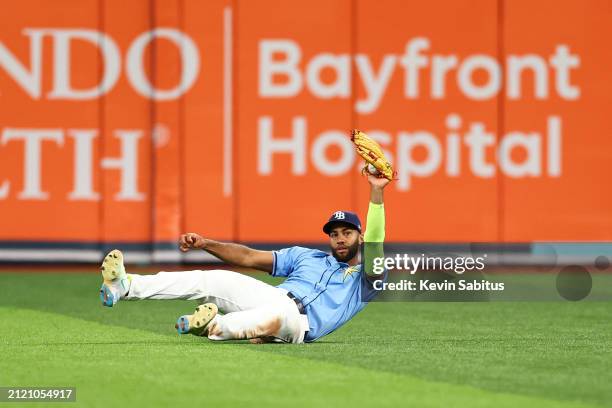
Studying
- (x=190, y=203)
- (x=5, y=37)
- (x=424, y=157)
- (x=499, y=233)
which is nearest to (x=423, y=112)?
(x=424, y=157)

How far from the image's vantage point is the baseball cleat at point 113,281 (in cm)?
1023

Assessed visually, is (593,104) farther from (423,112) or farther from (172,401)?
(172,401)

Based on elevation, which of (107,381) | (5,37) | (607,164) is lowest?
(107,381)

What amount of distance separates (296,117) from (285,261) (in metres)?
10.5

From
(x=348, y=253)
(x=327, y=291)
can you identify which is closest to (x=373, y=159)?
(x=348, y=253)

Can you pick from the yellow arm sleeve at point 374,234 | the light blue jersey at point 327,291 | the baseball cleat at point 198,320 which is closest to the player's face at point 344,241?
the light blue jersey at point 327,291

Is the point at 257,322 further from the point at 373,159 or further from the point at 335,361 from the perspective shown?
the point at 373,159

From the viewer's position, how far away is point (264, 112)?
21562mm

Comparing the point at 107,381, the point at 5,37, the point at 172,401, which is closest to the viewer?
the point at 172,401

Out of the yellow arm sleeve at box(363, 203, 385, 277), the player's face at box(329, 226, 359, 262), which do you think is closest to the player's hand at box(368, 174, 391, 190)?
the yellow arm sleeve at box(363, 203, 385, 277)

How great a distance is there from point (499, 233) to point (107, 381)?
1371 cm

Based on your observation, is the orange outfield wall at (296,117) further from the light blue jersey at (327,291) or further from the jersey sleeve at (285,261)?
the light blue jersey at (327,291)

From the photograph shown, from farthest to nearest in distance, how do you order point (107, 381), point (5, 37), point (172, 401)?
point (5, 37) < point (107, 381) < point (172, 401)

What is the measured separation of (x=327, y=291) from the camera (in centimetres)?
1080
